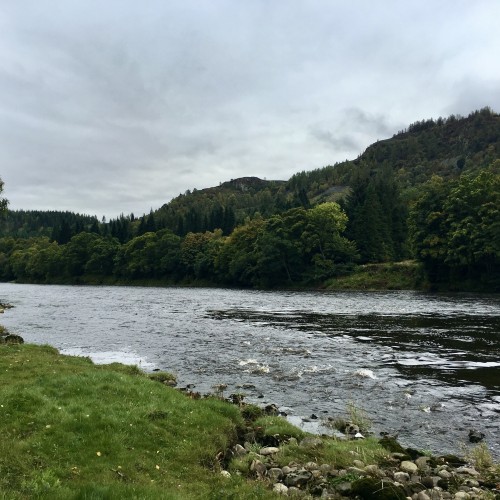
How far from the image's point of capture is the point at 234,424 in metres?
15.5

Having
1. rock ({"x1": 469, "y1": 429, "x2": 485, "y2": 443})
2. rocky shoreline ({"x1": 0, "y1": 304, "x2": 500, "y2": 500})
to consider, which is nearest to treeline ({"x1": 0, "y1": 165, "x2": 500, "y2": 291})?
rock ({"x1": 469, "y1": 429, "x2": 485, "y2": 443})

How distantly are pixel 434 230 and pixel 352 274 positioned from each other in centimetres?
2305

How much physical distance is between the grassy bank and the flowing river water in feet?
15.4

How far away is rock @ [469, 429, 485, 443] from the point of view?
1581 centimetres

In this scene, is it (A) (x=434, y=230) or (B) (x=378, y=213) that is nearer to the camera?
(A) (x=434, y=230)

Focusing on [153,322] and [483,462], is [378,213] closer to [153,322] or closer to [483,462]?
[153,322]

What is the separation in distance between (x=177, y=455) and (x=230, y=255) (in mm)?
129120

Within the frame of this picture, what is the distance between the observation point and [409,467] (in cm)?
1245

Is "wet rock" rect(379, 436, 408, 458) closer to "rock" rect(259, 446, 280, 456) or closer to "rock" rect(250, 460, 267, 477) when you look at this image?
"rock" rect(259, 446, 280, 456)

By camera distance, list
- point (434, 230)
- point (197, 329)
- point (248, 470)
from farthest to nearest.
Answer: point (434, 230) → point (197, 329) → point (248, 470)

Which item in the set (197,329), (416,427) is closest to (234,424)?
(416,427)

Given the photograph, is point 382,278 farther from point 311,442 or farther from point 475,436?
point 311,442

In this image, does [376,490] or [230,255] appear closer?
[376,490]

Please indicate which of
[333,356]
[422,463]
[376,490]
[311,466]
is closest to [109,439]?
[311,466]
